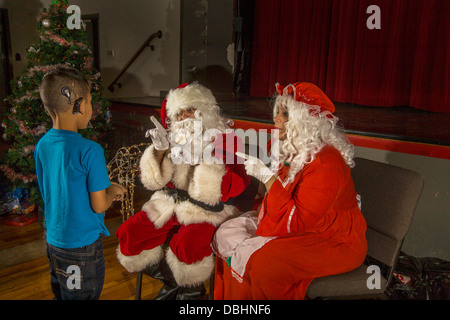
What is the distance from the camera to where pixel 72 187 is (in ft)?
4.74

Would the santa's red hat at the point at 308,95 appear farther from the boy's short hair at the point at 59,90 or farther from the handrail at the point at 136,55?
the handrail at the point at 136,55

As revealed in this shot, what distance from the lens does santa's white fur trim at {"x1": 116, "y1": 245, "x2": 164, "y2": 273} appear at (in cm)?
202

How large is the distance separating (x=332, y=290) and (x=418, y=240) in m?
1.26

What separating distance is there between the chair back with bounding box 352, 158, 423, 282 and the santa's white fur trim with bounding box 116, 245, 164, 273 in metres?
1.11

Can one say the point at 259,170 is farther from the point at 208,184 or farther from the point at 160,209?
the point at 160,209

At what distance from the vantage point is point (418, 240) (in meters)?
2.49

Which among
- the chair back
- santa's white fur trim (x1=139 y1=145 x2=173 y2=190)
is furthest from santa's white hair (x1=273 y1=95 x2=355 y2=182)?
santa's white fur trim (x1=139 y1=145 x2=173 y2=190)

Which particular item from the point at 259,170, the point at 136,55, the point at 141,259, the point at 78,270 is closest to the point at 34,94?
the point at 141,259

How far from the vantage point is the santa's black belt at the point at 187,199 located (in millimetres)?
1997

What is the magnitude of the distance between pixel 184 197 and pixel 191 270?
0.40 meters

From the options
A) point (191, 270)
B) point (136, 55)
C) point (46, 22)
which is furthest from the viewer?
point (136, 55)

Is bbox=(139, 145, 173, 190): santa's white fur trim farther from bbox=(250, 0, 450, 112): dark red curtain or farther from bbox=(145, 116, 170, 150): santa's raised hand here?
bbox=(250, 0, 450, 112): dark red curtain

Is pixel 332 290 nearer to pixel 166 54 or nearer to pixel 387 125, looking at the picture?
pixel 387 125

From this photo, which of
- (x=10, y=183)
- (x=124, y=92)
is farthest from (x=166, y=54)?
(x=10, y=183)
